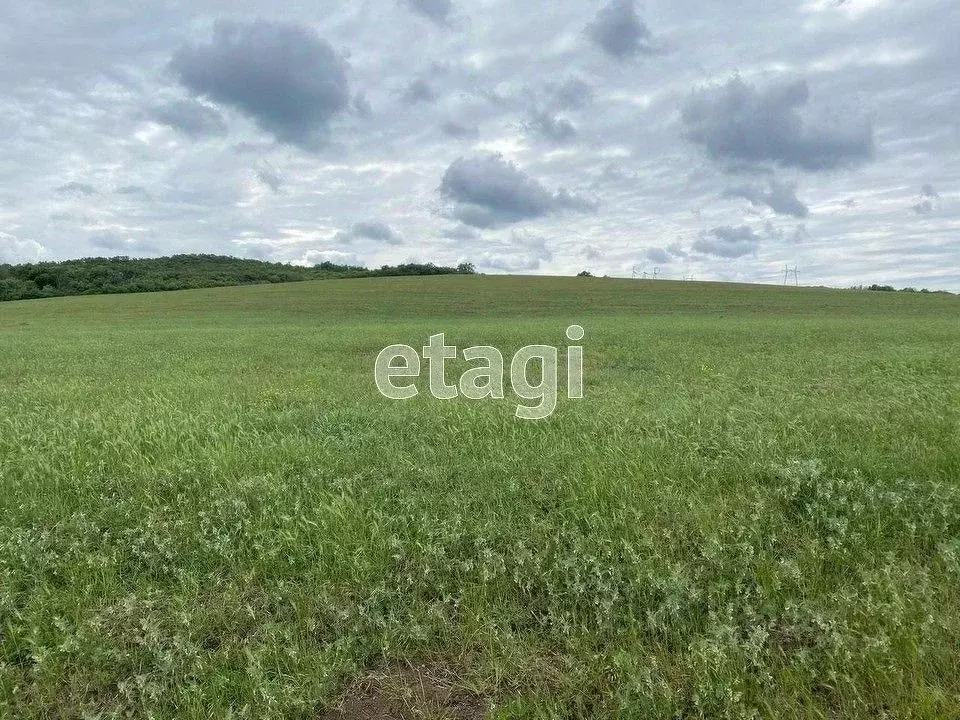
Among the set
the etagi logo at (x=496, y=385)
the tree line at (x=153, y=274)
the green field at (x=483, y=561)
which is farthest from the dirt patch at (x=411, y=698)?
the tree line at (x=153, y=274)

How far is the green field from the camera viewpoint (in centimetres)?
335

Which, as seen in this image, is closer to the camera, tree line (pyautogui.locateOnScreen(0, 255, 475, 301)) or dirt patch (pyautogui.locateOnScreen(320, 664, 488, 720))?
dirt patch (pyautogui.locateOnScreen(320, 664, 488, 720))

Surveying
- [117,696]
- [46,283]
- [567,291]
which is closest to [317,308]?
[567,291]

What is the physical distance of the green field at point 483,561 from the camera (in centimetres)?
335

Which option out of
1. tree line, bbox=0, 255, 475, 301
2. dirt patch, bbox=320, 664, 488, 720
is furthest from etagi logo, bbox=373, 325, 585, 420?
tree line, bbox=0, 255, 475, 301

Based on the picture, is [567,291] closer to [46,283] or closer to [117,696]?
[117,696]

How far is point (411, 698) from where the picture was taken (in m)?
3.37

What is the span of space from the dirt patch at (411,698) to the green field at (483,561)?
0.05 feet

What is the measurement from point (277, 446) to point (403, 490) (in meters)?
2.02

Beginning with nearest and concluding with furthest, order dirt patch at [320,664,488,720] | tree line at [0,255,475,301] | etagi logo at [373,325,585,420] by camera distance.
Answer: dirt patch at [320,664,488,720] → etagi logo at [373,325,585,420] → tree line at [0,255,475,301]

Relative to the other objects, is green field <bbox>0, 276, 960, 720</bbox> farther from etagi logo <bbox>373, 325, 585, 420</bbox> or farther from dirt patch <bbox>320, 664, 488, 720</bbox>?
etagi logo <bbox>373, 325, 585, 420</bbox>

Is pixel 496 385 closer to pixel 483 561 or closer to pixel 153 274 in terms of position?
pixel 483 561

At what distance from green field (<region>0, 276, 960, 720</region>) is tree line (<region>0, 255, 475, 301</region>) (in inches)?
3649

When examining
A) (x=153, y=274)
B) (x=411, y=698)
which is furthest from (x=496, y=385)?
(x=153, y=274)
